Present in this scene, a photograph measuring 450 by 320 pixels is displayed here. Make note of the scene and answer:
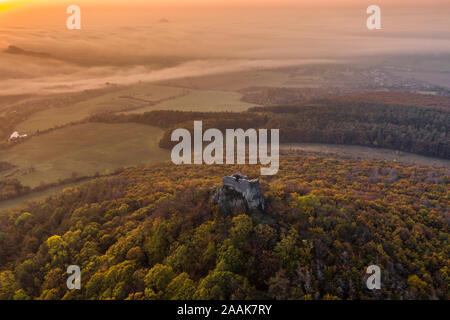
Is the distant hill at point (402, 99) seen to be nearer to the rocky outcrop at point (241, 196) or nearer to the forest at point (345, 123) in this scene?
the forest at point (345, 123)

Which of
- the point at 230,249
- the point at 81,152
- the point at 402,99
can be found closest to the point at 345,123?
the point at 402,99

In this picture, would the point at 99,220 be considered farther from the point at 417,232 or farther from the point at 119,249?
the point at 417,232

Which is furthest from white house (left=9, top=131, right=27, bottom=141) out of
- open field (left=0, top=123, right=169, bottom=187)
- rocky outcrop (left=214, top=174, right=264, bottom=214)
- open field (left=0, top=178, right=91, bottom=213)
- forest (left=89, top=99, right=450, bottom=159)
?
rocky outcrop (left=214, top=174, right=264, bottom=214)

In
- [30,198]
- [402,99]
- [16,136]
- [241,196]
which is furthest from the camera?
[402,99]

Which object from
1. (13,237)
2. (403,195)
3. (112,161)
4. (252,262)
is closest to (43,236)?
(13,237)

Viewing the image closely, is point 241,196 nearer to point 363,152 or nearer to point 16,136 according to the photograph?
point 363,152

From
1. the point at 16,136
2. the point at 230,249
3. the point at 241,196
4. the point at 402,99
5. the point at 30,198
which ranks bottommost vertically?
the point at 30,198
